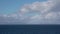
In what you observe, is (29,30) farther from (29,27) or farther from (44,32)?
(44,32)

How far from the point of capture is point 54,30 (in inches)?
187

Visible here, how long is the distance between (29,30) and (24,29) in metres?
0.18

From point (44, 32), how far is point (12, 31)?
3.68 feet

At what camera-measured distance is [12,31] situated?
15.9ft

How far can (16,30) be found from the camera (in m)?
4.83

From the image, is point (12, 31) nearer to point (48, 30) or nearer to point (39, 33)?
point (39, 33)

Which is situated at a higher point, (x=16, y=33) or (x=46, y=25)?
(x=46, y=25)

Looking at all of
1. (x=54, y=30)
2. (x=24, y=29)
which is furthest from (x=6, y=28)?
(x=54, y=30)

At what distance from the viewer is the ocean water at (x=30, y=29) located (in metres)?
4.76

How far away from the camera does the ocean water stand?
4762 millimetres

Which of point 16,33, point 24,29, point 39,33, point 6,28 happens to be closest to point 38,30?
point 39,33

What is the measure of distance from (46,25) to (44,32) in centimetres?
26

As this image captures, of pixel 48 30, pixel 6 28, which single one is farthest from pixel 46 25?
pixel 6 28

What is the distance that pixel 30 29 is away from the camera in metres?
4.80
